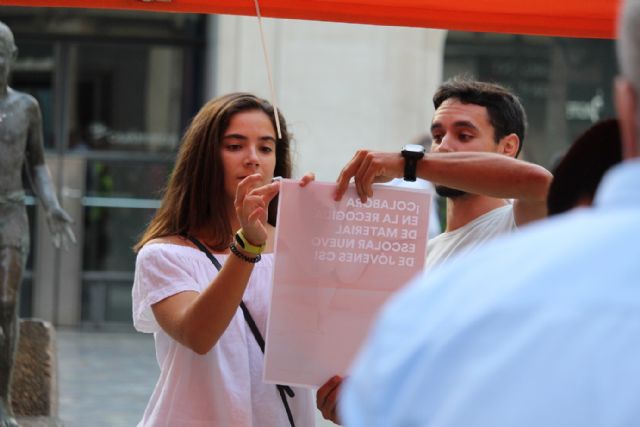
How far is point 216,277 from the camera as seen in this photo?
10.6 ft

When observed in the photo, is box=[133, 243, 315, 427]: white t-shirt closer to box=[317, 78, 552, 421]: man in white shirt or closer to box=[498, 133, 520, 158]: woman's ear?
box=[317, 78, 552, 421]: man in white shirt

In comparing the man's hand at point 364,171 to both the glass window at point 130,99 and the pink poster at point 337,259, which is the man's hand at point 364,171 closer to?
the pink poster at point 337,259

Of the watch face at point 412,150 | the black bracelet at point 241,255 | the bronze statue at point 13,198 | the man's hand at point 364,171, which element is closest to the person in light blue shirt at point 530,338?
the man's hand at point 364,171

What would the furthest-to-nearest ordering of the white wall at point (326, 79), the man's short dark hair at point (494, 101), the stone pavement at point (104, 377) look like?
the white wall at point (326, 79) < the stone pavement at point (104, 377) < the man's short dark hair at point (494, 101)

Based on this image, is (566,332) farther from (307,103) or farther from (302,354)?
(307,103)

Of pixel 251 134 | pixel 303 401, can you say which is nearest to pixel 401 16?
pixel 251 134

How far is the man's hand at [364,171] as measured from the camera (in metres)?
2.99

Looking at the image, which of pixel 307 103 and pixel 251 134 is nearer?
pixel 251 134

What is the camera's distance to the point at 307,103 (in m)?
13.9

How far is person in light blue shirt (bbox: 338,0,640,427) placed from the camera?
3.94 feet

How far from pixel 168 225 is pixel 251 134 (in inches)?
12.8

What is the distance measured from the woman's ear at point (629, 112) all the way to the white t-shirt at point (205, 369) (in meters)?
2.04

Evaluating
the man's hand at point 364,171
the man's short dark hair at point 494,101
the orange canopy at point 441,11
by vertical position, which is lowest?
the man's hand at point 364,171

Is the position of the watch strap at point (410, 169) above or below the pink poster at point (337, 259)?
above
